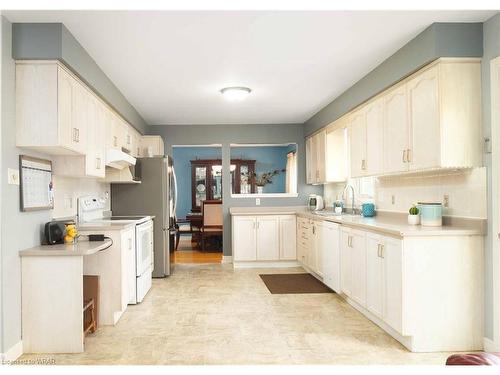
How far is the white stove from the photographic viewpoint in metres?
4.18

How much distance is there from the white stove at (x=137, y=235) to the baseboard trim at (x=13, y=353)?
1348 millimetres

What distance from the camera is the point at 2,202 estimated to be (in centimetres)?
252

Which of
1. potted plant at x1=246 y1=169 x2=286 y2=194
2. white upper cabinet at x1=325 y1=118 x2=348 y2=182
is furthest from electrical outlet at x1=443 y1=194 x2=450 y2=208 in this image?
potted plant at x1=246 y1=169 x2=286 y2=194

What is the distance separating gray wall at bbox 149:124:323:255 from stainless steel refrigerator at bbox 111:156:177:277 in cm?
148

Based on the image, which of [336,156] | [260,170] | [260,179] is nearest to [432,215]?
[336,156]

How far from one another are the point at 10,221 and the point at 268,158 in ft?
27.4

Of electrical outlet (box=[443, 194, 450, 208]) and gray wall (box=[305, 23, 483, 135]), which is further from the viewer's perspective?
electrical outlet (box=[443, 194, 450, 208])

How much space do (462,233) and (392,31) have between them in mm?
1559

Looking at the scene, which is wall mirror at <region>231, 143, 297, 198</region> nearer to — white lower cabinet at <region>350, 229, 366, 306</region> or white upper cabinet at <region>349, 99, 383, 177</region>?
white upper cabinet at <region>349, 99, 383, 177</region>

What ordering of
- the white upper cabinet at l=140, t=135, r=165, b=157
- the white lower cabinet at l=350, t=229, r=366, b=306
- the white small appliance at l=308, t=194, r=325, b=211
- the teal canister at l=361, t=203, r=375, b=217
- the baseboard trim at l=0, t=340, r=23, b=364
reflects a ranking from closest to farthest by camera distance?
the baseboard trim at l=0, t=340, r=23, b=364, the white lower cabinet at l=350, t=229, r=366, b=306, the teal canister at l=361, t=203, r=375, b=217, the white upper cabinet at l=140, t=135, r=165, b=157, the white small appliance at l=308, t=194, r=325, b=211

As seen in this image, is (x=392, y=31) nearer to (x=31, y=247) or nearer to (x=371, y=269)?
(x=371, y=269)

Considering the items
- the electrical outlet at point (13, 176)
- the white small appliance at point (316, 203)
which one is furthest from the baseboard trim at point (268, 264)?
the electrical outlet at point (13, 176)

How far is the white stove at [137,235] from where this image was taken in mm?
4180

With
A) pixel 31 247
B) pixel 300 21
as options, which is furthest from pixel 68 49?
pixel 300 21
